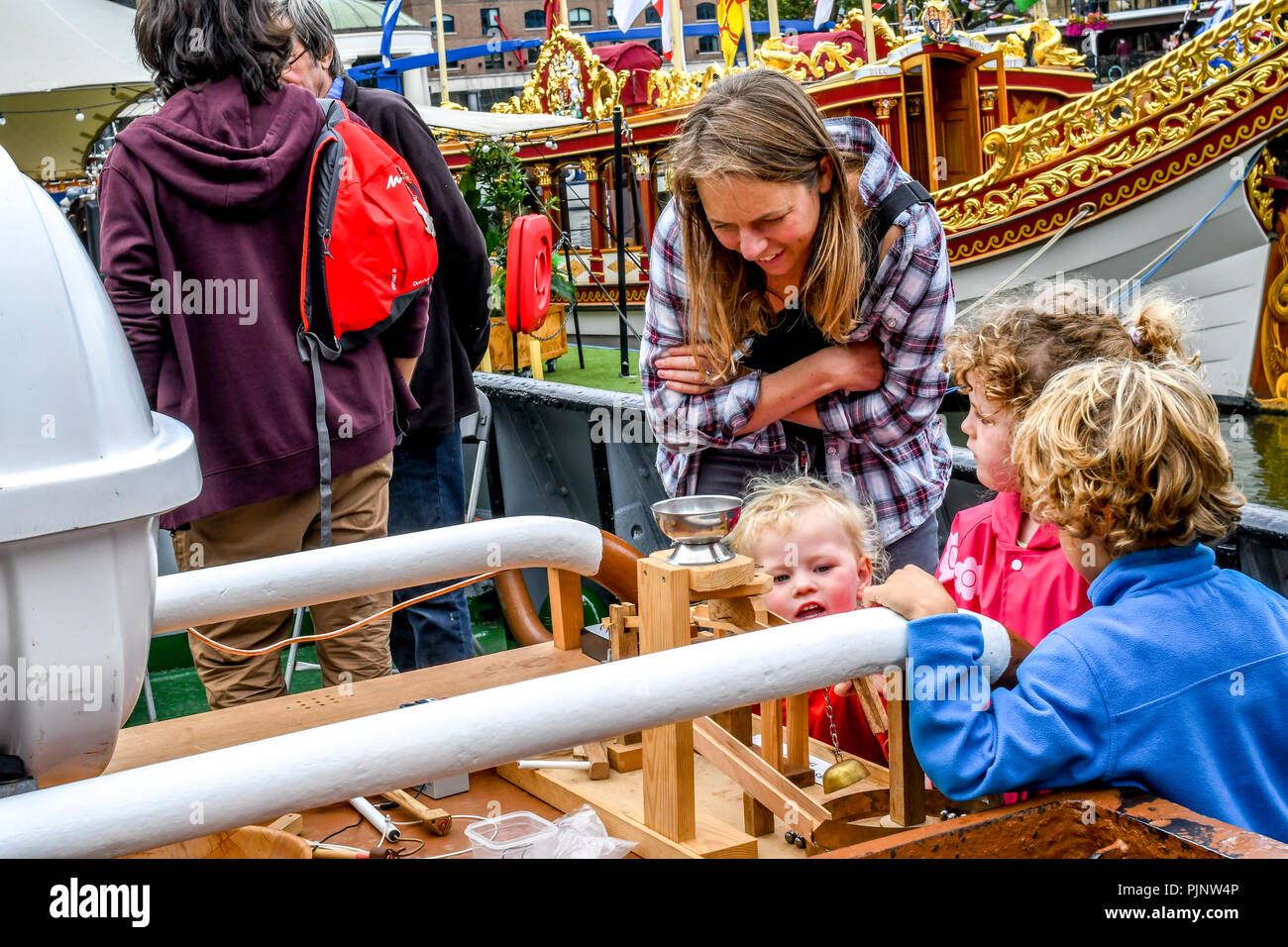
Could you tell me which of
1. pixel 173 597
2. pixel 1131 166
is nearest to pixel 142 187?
pixel 173 597

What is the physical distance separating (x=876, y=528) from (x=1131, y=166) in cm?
840

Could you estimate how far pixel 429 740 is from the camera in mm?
1091

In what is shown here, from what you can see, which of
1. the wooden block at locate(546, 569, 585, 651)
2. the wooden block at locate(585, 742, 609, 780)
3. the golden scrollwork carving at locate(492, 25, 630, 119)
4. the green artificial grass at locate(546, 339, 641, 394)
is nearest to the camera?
the wooden block at locate(585, 742, 609, 780)

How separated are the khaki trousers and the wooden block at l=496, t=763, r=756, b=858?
Result: 99 centimetres

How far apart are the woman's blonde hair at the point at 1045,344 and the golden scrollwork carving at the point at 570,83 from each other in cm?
1270

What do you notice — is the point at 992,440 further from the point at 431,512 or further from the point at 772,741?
the point at 431,512

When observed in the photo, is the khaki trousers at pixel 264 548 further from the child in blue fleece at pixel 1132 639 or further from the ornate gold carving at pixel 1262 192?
the ornate gold carving at pixel 1262 192

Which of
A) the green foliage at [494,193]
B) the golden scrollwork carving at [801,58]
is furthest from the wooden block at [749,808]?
the golden scrollwork carving at [801,58]

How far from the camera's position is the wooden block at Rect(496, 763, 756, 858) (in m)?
1.41

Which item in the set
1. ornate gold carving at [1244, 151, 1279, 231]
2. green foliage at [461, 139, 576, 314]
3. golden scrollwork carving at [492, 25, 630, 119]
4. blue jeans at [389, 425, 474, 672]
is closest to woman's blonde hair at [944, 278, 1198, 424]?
blue jeans at [389, 425, 474, 672]

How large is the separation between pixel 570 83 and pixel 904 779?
15.8 meters

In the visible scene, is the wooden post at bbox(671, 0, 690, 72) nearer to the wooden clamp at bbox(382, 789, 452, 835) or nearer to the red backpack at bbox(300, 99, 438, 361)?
the red backpack at bbox(300, 99, 438, 361)

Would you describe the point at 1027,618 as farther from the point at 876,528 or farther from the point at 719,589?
the point at 719,589

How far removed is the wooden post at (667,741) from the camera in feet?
4.61
